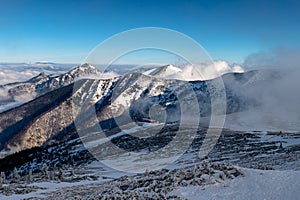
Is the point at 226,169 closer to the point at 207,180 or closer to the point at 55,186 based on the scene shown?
the point at 207,180

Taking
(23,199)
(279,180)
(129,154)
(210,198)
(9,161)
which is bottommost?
(9,161)

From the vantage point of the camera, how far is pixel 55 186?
45.2 metres

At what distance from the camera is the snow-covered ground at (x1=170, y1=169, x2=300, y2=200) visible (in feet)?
70.5

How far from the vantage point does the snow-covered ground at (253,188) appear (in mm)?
21484

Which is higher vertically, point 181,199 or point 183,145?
point 181,199

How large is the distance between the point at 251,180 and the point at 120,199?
32.8ft

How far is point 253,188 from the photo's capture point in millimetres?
22688

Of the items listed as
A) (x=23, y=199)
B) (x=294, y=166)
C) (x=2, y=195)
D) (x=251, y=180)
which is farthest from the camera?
(x=294, y=166)

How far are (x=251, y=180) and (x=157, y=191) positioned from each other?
7247 mm

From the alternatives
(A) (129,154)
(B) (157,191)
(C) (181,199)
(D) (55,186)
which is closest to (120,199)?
(B) (157,191)

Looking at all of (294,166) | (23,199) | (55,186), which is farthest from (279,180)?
(55,186)

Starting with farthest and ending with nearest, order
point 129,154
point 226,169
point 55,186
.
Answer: point 129,154, point 55,186, point 226,169

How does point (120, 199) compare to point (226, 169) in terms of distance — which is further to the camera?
point (226, 169)

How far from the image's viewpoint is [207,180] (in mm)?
25078
